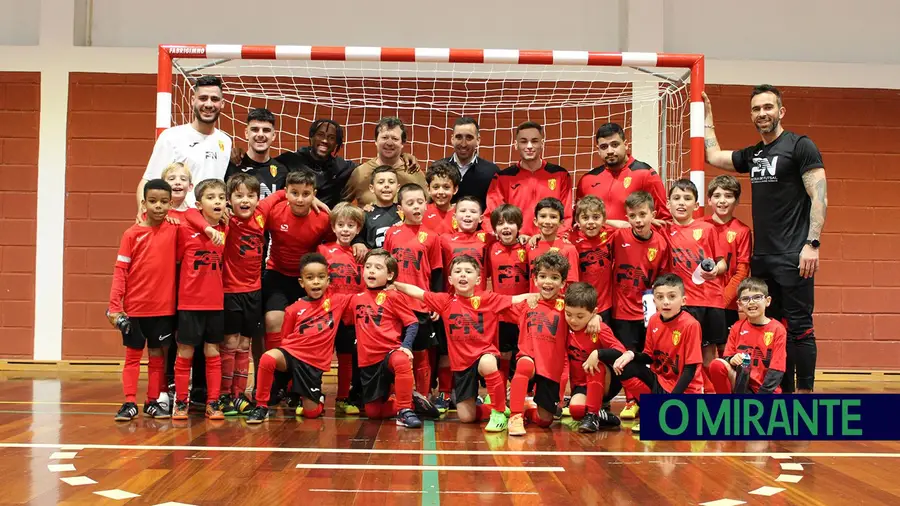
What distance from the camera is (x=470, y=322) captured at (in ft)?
16.1

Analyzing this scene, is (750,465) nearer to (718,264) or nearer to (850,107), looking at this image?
(718,264)

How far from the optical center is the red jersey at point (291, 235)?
17.4 feet

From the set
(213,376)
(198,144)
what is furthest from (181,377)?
(198,144)

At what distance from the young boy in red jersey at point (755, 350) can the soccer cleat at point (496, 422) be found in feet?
4.51

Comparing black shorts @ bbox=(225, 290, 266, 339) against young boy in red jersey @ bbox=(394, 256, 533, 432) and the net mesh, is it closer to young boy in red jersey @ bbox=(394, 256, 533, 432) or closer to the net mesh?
young boy in red jersey @ bbox=(394, 256, 533, 432)

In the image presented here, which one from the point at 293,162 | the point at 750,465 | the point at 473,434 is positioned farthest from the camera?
the point at 293,162

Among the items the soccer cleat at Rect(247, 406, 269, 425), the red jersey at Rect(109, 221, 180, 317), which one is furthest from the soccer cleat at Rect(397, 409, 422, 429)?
the red jersey at Rect(109, 221, 180, 317)

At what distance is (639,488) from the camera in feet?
10.5

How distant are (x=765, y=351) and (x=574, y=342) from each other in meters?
1.24

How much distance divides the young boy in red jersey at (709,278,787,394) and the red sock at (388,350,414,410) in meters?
1.88

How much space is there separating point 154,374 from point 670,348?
10.4 feet

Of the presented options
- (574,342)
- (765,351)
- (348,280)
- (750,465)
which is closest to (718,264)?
(765,351)

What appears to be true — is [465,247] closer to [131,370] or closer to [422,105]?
[131,370]

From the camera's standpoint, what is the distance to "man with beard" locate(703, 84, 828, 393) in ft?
16.6
